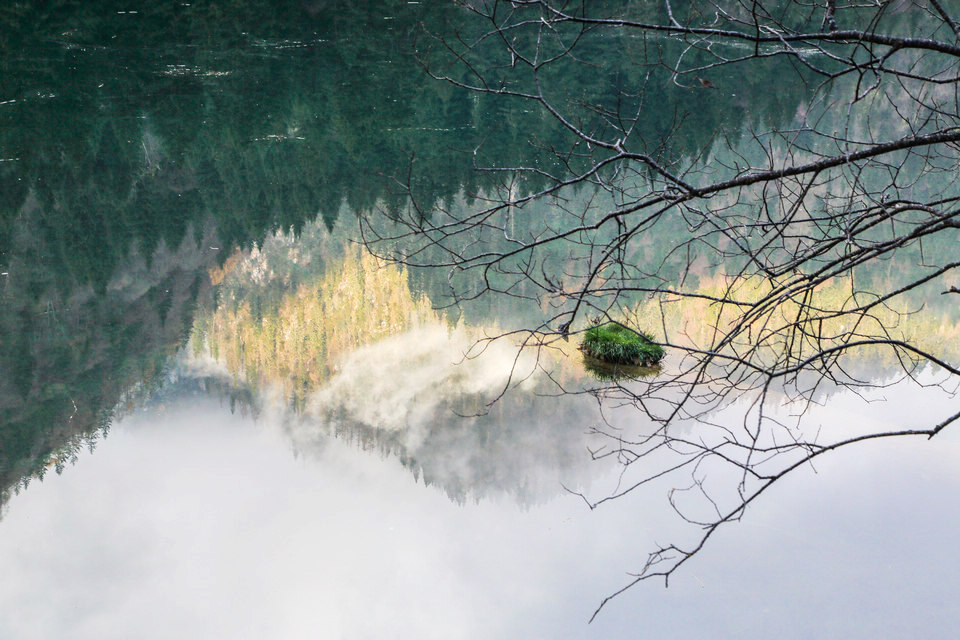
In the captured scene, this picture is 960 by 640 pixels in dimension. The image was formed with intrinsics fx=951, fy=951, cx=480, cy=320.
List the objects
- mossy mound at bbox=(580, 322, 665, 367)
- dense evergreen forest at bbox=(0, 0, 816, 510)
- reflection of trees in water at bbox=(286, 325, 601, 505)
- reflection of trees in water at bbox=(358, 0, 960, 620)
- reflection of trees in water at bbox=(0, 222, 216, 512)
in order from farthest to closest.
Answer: dense evergreen forest at bbox=(0, 0, 816, 510) < mossy mound at bbox=(580, 322, 665, 367) < reflection of trees in water at bbox=(0, 222, 216, 512) < reflection of trees in water at bbox=(286, 325, 601, 505) < reflection of trees in water at bbox=(358, 0, 960, 620)

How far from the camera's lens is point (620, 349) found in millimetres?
8078

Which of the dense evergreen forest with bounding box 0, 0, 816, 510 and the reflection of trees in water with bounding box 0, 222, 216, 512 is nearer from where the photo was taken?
the reflection of trees in water with bounding box 0, 222, 216, 512

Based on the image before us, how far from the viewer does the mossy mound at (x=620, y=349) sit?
8.03 metres

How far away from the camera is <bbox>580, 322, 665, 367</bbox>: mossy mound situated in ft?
26.3

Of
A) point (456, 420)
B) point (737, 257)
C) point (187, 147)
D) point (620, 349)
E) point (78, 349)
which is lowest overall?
point (78, 349)

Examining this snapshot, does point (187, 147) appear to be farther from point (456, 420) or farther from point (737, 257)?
point (456, 420)

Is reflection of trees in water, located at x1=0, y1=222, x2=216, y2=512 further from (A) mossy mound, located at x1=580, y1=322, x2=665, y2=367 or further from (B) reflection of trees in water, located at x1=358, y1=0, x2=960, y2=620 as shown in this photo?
(A) mossy mound, located at x1=580, y1=322, x2=665, y2=367

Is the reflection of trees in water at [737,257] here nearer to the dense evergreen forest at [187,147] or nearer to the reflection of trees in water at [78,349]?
the dense evergreen forest at [187,147]

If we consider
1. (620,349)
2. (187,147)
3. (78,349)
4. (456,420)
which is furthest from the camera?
(187,147)

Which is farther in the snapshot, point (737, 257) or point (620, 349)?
point (737, 257)

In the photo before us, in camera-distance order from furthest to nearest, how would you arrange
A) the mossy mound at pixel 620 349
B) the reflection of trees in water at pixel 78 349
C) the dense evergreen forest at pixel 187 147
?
the dense evergreen forest at pixel 187 147 → the mossy mound at pixel 620 349 → the reflection of trees in water at pixel 78 349

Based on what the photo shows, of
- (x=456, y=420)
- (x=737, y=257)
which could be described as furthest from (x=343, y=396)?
(x=737, y=257)

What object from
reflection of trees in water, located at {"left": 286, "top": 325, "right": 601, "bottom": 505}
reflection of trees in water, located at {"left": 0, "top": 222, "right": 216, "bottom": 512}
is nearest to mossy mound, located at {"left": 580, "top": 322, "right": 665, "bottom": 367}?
reflection of trees in water, located at {"left": 286, "top": 325, "right": 601, "bottom": 505}

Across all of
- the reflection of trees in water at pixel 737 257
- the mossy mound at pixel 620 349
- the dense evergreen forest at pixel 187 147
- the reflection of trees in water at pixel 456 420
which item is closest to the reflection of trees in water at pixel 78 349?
the dense evergreen forest at pixel 187 147
